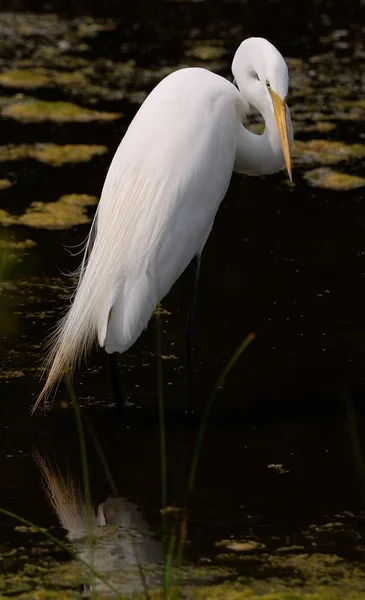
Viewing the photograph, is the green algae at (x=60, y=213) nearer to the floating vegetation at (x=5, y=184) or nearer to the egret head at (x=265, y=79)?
the floating vegetation at (x=5, y=184)

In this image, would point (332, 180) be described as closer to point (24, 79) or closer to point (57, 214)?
point (57, 214)

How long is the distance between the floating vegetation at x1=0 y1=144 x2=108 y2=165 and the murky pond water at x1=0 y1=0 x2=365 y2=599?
0.05 feet

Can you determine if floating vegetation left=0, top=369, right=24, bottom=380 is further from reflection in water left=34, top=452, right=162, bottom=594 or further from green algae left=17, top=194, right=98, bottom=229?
green algae left=17, top=194, right=98, bottom=229

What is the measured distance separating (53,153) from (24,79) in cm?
128

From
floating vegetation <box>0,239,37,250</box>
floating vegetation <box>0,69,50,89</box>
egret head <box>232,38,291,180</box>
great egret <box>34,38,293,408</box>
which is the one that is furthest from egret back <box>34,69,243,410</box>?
floating vegetation <box>0,69,50,89</box>

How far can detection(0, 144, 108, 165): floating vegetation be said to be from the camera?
542 centimetres

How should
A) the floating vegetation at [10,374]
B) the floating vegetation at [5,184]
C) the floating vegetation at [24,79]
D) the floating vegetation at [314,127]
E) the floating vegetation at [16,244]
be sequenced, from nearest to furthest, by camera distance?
1. the floating vegetation at [10,374]
2. the floating vegetation at [16,244]
3. the floating vegetation at [5,184]
4. the floating vegetation at [314,127]
5. the floating vegetation at [24,79]

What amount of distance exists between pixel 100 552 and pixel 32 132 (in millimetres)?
3591

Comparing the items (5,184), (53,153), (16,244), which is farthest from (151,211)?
(53,153)

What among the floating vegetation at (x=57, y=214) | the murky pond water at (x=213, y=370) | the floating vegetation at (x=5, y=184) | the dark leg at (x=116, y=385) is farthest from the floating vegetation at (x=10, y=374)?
the floating vegetation at (x=5, y=184)

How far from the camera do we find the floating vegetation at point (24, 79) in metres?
6.50

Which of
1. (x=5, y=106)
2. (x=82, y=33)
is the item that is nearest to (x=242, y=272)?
(x=5, y=106)

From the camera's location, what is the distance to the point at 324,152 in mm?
5492

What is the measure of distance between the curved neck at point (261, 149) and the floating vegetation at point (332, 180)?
148cm
